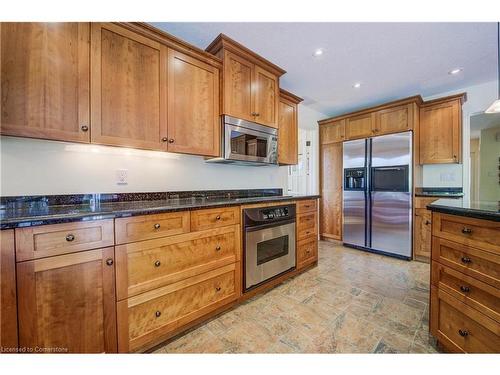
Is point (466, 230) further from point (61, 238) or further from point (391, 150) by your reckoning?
point (391, 150)

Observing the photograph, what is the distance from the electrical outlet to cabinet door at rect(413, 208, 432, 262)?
3.55 m

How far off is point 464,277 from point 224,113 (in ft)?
6.59

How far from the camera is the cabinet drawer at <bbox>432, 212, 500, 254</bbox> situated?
98 centimetres

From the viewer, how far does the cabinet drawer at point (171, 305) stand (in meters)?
1.20

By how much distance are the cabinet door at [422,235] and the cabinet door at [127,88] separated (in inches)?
131

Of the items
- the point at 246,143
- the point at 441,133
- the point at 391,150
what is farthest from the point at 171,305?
the point at 441,133

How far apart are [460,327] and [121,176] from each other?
246 cm

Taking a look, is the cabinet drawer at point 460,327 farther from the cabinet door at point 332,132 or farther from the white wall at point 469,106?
the cabinet door at point 332,132

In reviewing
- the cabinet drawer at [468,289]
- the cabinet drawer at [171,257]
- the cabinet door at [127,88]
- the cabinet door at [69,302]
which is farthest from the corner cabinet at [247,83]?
the cabinet drawer at [468,289]

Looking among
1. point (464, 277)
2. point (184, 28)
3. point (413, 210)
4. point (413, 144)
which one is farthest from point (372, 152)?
point (184, 28)

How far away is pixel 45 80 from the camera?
1.20 metres
